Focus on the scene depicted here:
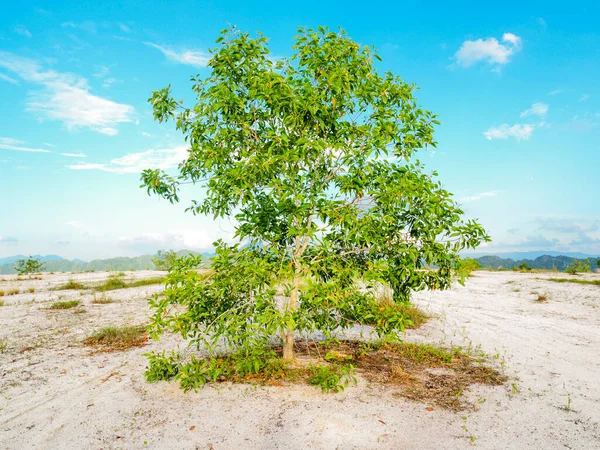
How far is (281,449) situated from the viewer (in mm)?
4602

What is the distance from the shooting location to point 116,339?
9758 mm

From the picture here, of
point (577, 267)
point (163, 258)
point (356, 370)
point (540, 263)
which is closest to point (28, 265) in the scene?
point (163, 258)

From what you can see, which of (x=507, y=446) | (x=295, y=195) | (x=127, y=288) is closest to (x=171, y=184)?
(x=295, y=195)

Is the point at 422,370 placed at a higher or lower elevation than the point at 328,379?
lower

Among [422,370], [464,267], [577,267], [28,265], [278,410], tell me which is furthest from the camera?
[28,265]

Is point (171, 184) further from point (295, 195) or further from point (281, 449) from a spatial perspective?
point (281, 449)

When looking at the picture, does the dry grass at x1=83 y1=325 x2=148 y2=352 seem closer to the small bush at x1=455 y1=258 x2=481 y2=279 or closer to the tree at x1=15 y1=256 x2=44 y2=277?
the small bush at x1=455 y1=258 x2=481 y2=279

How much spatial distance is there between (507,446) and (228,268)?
4042mm

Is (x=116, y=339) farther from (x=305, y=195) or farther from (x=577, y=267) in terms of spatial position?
(x=577, y=267)

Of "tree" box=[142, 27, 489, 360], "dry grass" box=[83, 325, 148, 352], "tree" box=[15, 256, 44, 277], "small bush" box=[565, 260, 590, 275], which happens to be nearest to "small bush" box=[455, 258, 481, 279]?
"tree" box=[142, 27, 489, 360]

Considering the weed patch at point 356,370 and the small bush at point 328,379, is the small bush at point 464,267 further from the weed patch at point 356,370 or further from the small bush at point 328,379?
the small bush at point 328,379

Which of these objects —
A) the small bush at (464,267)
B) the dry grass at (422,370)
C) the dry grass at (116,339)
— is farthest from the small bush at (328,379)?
the dry grass at (116,339)

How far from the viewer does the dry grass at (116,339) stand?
9219mm

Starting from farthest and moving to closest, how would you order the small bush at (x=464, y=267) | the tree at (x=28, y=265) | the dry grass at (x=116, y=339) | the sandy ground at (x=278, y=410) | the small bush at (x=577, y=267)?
1. the tree at (x=28, y=265)
2. the small bush at (x=577, y=267)
3. the dry grass at (x=116, y=339)
4. the small bush at (x=464, y=267)
5. the sandy ground at (x=278, y=410)
